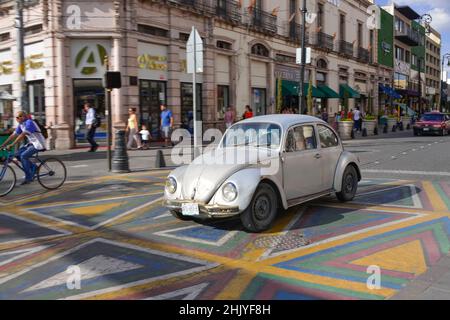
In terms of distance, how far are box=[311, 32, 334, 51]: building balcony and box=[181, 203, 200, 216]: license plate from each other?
30.7 metres

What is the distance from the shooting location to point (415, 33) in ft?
210

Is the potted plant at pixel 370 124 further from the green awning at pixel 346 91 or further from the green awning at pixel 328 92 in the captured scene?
the green awning at pixel 346 91

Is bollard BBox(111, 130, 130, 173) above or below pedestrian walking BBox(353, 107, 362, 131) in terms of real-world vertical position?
below

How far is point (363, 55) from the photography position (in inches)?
1780

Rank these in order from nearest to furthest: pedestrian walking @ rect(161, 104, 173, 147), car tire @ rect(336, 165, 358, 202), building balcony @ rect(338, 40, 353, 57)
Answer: car tire @ rect(336, 165, 358, 202)
pedestrian walking @ rect(161, 104, 173, 147)
building balcony @ rect(338, 40, 353, 57)

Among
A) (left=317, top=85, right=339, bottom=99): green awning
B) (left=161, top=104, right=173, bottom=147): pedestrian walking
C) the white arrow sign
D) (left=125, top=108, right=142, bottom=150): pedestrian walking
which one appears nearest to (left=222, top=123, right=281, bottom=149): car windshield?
the white arrow sign

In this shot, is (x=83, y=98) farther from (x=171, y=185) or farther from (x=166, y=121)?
(x=171, y=185)

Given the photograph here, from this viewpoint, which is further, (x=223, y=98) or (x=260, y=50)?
(x=260, y=50)

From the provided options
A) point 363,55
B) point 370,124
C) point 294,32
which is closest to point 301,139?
point 370,124

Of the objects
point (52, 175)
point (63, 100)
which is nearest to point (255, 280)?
point (52, 175)

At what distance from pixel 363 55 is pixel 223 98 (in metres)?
24.6

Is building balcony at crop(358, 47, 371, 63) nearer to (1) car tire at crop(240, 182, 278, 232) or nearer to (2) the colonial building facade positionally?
(2) the colonial building facade

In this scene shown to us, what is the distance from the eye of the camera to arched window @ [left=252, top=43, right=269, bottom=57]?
91.9 feet
